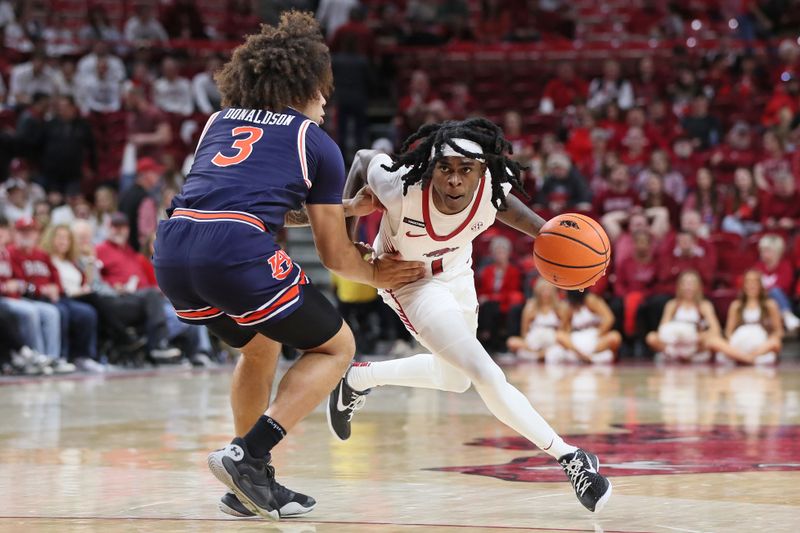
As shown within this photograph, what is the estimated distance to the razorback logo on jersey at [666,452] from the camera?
5430 mm

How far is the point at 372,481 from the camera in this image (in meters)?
5.14

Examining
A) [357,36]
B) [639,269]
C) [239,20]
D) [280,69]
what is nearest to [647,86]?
[357,36]

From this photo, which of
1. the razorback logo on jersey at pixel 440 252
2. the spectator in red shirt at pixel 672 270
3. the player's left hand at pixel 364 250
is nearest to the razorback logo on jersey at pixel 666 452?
the razorback logo on jersey at pixel 440 252

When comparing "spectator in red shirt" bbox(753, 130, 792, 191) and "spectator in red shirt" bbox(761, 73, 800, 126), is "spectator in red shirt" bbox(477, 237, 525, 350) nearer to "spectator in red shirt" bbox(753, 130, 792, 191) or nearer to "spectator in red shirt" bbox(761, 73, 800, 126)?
"spectator in red shirt" bbox(753, 130, 792, 191)

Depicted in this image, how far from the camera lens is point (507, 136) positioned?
1582 cm

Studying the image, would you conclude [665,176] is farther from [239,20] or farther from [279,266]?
[279,266]

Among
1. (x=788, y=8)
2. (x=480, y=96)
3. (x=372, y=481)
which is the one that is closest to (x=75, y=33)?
(x=480, y=96)

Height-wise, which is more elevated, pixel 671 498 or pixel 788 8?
pixel 788 8

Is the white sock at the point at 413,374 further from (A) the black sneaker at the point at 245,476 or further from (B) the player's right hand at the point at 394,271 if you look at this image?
(A) the black sneaker at the point at 245,476

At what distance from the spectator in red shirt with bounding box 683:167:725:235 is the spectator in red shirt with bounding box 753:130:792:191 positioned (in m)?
0.50

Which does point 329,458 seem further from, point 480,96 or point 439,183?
point 480,96

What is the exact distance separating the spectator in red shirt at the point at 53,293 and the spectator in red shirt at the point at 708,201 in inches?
269

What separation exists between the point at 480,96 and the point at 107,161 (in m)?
5.54

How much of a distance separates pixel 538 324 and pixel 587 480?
8769mm
